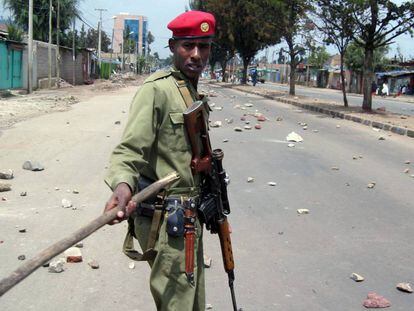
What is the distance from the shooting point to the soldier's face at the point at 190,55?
2205mm

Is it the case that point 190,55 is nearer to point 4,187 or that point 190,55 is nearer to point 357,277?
point 357,277

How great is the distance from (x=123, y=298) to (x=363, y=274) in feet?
6.14

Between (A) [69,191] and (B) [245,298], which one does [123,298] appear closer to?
(B) [245,298]

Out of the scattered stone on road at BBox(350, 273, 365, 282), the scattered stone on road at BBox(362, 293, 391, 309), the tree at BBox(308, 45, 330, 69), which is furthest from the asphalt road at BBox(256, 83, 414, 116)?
the tree at BBox(308, 45, 330, 69)

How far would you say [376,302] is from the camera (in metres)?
3.62

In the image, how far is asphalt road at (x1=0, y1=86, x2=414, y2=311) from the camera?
12.0 ft

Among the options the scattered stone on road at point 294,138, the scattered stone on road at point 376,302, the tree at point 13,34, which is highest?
the tree at point 13,34

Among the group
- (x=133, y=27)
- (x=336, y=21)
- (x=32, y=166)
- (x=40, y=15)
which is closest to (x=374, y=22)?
(x=336, y=21)

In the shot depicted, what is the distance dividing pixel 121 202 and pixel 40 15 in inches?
1773

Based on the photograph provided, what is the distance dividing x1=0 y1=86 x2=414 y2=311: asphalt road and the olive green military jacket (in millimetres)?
1574

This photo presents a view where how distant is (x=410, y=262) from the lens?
4.46 metres

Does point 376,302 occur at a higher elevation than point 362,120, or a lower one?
lower

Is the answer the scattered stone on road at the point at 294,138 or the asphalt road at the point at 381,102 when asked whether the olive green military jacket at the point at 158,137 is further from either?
the asphalt road at the point at 381,102

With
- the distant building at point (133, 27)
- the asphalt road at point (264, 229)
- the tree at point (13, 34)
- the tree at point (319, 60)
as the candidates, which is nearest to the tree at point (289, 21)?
the tree at point (13, 34)
